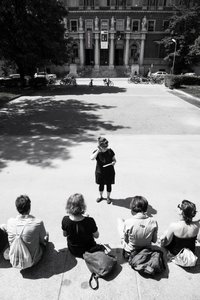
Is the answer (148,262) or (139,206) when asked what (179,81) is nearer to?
(139,206)

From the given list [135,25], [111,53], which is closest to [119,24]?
[135,25]

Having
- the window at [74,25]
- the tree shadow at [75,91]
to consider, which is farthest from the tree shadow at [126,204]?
the window at [74,25]

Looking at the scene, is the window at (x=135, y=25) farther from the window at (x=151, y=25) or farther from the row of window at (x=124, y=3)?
the row of window at (x=124, y=3)

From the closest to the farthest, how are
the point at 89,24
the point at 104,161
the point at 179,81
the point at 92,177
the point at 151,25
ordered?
the point at 104,161, the point at 92,177, the point at 179,81, the point at 89,24, the point at 151,25

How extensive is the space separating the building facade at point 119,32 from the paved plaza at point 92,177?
4456 centimetres

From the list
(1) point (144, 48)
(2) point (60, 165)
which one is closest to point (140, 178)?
(2) point (60, 165)

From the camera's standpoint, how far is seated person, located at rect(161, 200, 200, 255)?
12.3ft

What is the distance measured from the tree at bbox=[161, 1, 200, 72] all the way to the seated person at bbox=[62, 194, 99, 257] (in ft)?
171

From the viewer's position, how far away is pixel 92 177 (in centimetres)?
728

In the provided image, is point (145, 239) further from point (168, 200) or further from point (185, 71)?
point (185, 71)

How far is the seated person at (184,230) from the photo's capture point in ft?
12.3

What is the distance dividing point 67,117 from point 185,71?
4866cm

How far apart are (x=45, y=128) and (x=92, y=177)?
19.8 ft

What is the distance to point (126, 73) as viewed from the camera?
5681 centimetres
